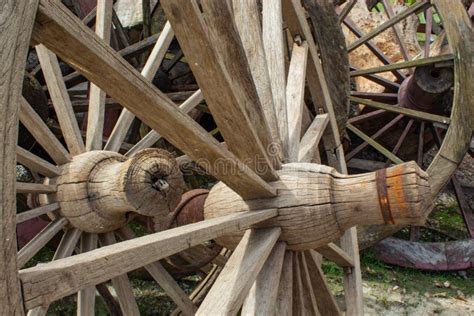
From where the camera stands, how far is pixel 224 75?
1.39m

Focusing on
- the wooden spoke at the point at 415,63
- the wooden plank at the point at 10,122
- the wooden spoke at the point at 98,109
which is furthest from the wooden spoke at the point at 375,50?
the wooden plank at the point at 10,122

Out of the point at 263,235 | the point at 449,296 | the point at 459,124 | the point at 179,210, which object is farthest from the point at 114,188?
the point at 449,296

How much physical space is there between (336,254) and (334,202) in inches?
25.3

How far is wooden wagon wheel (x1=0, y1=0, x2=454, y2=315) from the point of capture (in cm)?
97

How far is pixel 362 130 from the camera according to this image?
16.8 ft

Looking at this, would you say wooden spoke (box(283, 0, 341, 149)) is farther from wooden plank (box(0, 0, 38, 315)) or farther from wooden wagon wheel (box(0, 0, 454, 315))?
wooden plank (box(0, 0, 38, 315))

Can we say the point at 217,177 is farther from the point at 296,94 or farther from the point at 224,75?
the point at 296,94

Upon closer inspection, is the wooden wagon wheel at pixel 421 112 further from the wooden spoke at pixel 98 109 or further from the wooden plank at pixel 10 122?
the wooden plank at pixel 10 122

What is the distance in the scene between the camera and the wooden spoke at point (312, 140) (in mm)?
2299

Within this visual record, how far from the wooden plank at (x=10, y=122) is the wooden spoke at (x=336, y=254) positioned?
157 cm

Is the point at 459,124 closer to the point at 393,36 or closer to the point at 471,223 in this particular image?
the point at 471,223

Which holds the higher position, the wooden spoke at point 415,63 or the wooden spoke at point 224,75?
the wooden spoke at point 415,63

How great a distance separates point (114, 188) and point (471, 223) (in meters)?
3.59

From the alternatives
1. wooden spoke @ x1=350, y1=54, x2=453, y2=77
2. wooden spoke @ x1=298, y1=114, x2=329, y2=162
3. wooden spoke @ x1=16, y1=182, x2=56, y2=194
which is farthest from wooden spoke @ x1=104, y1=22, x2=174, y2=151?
wooden spoke @ x1=350, y1=54, x2=453, y2=77
